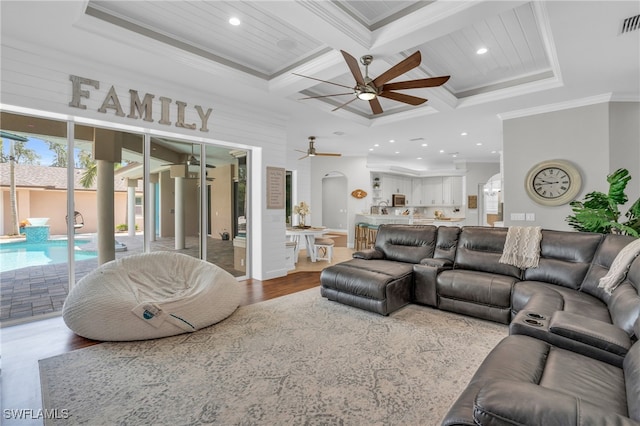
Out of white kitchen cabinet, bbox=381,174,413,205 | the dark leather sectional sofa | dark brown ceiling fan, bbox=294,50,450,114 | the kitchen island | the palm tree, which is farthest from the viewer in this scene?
white kitchen cabinet, bbox=381,174,413,205

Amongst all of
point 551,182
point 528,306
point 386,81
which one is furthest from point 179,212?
point 551,182

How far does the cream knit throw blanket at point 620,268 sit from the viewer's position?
245cm

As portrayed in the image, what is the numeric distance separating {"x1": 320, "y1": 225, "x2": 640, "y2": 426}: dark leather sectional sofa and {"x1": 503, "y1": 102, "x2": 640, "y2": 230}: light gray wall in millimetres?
1945

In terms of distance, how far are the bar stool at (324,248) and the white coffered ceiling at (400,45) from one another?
9.26 feet

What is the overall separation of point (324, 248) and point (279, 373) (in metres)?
4.89

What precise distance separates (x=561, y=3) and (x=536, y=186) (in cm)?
335

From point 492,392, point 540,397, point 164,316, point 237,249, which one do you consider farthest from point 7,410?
point 237,249

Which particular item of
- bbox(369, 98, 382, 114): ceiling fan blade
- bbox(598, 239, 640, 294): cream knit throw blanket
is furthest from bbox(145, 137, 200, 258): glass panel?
bbox(598, 239, 640, 294): cream knit throw blanket

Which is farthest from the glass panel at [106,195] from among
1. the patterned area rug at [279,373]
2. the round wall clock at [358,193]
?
the round wall clock at [358,193]

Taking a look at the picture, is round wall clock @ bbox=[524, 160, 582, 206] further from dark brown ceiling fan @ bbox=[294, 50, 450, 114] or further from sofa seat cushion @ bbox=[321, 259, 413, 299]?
dark brown ceiling fan @ bbox=[294, 50, 450, 114]

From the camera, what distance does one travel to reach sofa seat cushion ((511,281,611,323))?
2.33m

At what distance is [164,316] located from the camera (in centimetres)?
292

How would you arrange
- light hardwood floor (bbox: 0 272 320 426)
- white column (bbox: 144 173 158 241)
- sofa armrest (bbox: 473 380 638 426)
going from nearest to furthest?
sofa armrest (bbox: 473 380 638 426) < light hardwood floor (bbox: 0 272 320 426) < white column (bbox: 144 173 158 241)

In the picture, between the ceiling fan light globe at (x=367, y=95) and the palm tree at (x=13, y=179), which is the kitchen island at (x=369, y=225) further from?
the palm tree at (x=13, y=179)
